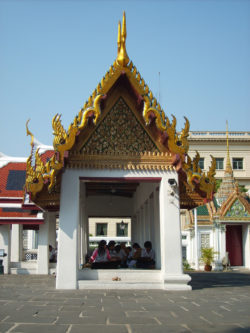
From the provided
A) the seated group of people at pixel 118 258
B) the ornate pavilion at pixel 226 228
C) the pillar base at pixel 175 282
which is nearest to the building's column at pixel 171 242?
the pillar base at pixel 175 282

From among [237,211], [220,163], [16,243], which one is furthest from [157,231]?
[220,163]

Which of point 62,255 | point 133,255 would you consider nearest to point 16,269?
point 133,255

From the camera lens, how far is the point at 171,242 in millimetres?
9812

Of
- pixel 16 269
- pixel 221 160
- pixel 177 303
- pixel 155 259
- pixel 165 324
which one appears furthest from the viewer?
pixel 221 160

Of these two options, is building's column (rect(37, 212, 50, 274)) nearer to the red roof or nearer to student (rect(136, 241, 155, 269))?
the red roof

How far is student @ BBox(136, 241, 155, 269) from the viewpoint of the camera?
11398 mm

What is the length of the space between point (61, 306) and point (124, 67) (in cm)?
590

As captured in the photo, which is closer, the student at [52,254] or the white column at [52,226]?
the white column at [52,226]

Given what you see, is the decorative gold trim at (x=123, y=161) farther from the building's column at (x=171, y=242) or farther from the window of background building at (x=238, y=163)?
the window of background building at (x=238, y=163)

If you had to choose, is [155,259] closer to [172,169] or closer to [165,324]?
[172,169]

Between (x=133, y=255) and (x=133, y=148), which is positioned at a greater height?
(x=133, y=148)

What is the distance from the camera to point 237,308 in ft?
21.5

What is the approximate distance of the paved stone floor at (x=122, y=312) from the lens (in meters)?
4.99

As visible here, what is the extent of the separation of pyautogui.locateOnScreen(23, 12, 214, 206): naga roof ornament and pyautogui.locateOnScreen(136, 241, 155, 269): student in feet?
8.92
